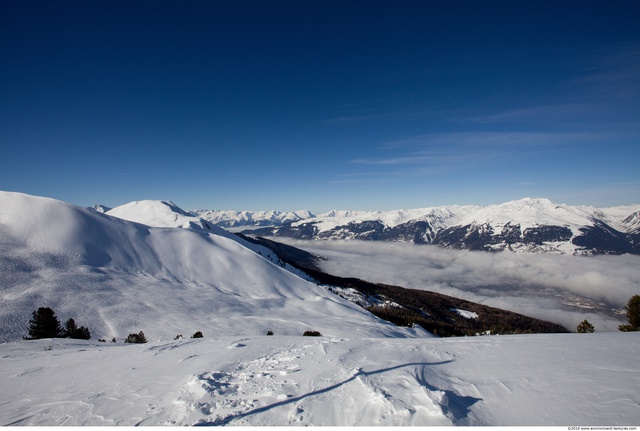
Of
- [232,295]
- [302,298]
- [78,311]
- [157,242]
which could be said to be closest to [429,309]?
[302,298]

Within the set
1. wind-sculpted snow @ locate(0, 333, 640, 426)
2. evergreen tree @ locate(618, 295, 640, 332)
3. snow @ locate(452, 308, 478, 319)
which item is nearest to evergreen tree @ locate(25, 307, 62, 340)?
wind-sculpted snow @ locate(0, 333, 640, 426)

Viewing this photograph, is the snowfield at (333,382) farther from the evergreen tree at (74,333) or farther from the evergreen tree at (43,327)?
the evergreen tree at (43,327)

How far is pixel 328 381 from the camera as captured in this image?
916cm

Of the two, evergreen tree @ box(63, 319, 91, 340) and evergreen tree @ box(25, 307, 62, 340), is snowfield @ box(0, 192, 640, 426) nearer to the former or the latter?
evergreen tree @ box(63, 319, 91, 340)

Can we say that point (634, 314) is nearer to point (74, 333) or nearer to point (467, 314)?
Answer: point (74, 333)

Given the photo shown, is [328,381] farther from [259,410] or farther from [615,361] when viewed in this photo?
[615,361]

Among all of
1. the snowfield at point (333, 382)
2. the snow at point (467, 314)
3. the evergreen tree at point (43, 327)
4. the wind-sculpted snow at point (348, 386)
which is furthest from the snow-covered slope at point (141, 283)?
the snow at point (467, 314)

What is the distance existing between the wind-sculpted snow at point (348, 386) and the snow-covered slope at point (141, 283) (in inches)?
1016

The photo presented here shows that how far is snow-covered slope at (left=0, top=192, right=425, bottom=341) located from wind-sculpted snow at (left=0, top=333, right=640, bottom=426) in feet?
84.6

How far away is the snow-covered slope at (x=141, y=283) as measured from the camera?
37.3 m

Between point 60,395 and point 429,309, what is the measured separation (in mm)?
180165

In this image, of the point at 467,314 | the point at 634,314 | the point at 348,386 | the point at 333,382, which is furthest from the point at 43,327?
the point at 467,314

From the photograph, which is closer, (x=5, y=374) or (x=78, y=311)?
(x=5, y=374)

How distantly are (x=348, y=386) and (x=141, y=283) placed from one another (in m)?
57.3
